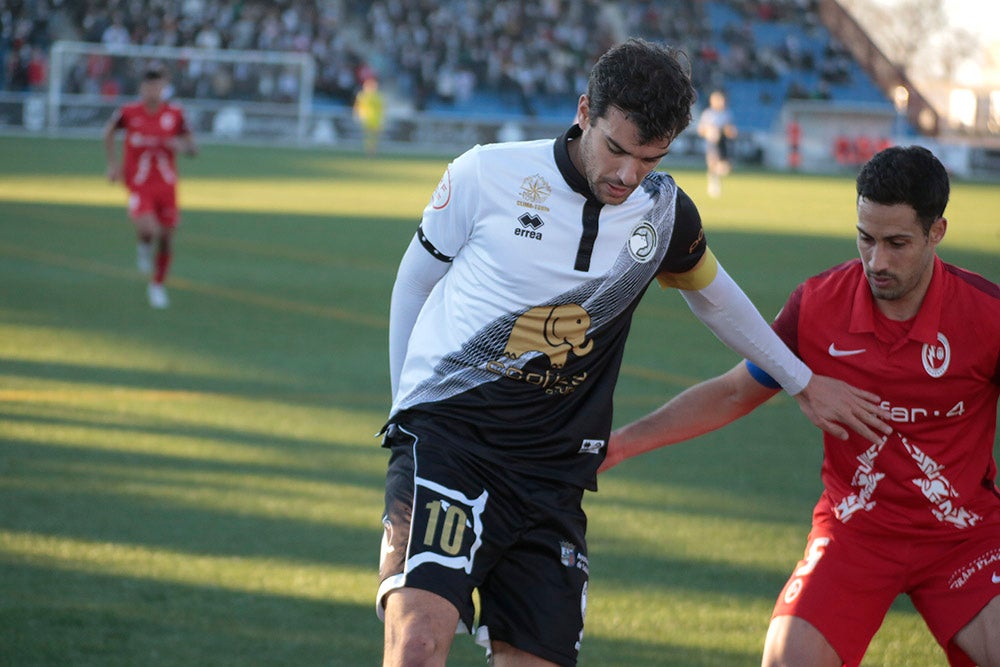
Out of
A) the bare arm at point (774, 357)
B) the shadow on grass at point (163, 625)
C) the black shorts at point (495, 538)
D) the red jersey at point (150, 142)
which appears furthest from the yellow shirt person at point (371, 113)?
the black shorts at point (495, 538)

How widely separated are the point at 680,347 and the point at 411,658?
27.7 feet

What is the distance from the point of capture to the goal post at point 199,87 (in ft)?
121

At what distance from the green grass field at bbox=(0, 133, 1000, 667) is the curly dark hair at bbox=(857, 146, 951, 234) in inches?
79.5

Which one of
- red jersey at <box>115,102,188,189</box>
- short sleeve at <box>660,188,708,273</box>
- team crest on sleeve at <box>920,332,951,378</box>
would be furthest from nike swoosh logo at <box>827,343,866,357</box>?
red jersey at <box>115,102,188,189</box>

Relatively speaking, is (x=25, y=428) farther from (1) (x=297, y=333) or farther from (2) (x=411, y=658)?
(2) (x=411, y=658)

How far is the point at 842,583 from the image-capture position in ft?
12.1

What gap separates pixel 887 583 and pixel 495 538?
1.18 metres

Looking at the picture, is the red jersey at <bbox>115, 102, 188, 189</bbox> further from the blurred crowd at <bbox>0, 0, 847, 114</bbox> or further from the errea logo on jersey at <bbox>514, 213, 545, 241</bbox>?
the blurred crowd at <bbox>0, 0, 847, 114</bbox>

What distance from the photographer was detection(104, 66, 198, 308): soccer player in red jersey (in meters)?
13.1

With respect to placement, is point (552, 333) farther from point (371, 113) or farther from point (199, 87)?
point (199, 87)

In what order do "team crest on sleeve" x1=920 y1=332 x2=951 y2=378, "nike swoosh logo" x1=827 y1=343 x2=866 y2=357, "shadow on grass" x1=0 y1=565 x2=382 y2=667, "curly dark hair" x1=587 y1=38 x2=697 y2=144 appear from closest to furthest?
"curly dark hair" x1=587 y1=38 x2=697 y2=144 → "team crest on sleeve" x1=920 y1=332 x2=951 y2=378 → "nike swoosh logo" x1=827 y1=343 x2=866 y2=357 → "shadow on grass" x1=0 y1=565 x2=382 y2=667

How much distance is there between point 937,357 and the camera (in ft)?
12.2

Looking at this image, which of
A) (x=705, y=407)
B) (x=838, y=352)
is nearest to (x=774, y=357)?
(x=838, y=352)

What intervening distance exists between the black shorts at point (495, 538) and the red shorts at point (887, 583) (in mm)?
705
